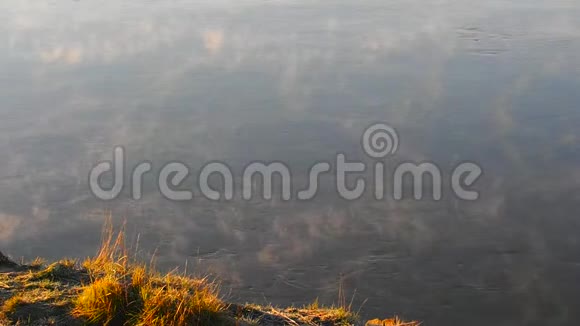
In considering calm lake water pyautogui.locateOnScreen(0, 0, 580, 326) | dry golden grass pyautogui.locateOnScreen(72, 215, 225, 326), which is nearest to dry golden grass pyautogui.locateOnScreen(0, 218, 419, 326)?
dry golden grass pyautogui.locateOnScreen(72, 215, 225, 326)

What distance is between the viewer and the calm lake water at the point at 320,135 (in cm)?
701

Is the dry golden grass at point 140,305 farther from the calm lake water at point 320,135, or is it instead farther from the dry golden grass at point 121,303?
the calm lake water at point 320,135

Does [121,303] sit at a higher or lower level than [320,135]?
lower

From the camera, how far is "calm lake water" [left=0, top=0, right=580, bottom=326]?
7.01m

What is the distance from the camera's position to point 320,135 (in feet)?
32.5

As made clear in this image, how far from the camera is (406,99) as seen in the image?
36.1ft

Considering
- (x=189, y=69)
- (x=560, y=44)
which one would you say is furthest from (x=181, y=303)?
(x=560, y=44)

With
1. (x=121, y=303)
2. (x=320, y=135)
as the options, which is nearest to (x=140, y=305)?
(x=121, y=303)

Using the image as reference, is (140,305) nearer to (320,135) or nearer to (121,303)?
(121,303)

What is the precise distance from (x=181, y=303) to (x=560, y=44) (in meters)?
11.2

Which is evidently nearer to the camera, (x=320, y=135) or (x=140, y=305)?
(x=140, y=305)

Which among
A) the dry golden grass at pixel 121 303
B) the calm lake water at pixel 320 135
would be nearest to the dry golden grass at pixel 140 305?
the dry golden grass at pixel 121 303

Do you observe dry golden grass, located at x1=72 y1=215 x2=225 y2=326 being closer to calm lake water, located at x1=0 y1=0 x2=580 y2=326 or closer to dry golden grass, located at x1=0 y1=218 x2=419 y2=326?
dry golden grass, located at x1=0 y1=218 x2=419 y2=326

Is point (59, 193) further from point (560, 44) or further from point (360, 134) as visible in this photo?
point (560, 44)
